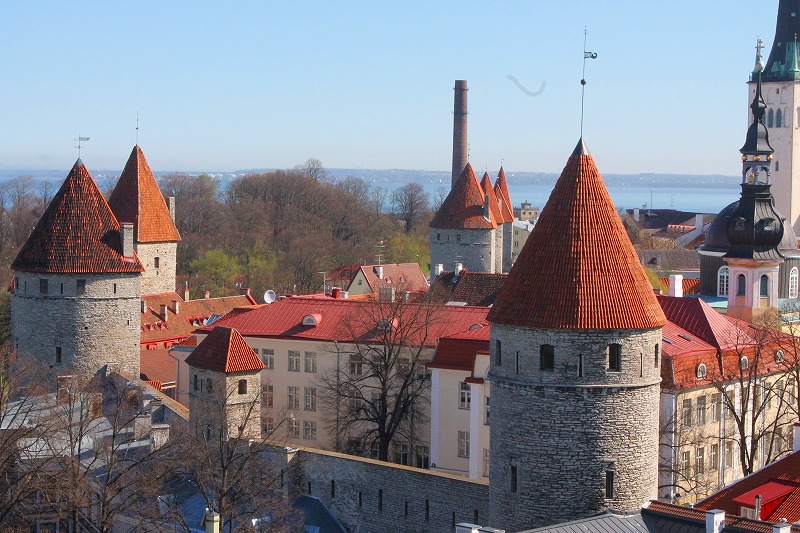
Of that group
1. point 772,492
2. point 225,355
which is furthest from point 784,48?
point 772,492

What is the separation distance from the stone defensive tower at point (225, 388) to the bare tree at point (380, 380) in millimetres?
3433

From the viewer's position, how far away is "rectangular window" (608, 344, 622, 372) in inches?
913

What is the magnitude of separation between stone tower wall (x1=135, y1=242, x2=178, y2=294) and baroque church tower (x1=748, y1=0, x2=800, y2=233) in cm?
4296

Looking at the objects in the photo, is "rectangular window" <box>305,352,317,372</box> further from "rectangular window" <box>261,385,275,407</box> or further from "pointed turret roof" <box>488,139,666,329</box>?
"pointed turret roof" <box>488,139,666,329</box>

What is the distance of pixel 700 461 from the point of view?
32.3 m

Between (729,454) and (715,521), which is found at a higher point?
(715,521)

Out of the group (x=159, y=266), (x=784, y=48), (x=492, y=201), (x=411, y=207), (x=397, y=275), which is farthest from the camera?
(x=411, y=207)

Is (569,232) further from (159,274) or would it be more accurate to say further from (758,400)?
(159,274)

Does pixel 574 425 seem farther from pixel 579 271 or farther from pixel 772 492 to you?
pixel 772 492

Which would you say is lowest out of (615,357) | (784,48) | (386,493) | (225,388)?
(386,493)

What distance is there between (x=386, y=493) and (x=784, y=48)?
2571 inches

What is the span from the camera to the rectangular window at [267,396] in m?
37.2

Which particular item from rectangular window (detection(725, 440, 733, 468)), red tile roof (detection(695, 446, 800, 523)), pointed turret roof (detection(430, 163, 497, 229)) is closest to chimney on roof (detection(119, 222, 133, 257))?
rectangular window (detection(725, 440, 733, 468))

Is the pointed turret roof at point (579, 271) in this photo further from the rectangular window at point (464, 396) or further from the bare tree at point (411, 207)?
the bare tree at point (411, 207)
